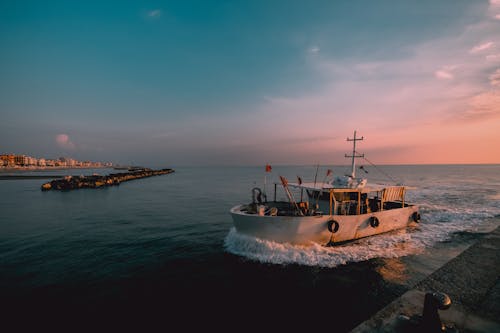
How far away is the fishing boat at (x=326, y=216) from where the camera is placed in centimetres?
1339

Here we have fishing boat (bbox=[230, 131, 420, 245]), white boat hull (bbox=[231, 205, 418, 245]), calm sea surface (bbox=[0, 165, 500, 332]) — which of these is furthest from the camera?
fishing boat (bbox=[230, 131, 420, 245])

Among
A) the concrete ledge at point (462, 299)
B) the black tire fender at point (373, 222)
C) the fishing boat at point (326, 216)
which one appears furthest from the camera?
the black tire fender at point (373, 222)

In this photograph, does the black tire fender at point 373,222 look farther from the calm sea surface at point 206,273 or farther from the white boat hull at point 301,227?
the calm sea surface at point 206,273

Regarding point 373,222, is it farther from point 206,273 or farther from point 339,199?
point 206,273

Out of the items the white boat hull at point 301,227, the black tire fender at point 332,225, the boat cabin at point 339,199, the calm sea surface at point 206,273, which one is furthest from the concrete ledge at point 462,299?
the boat cabin at point 339,199

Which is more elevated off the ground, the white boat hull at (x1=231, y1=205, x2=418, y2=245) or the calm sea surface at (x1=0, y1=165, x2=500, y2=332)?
the white boat hull at (x1=231, y1=205, x2=418, y2=245)

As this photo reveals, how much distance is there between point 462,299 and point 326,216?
8.17 m

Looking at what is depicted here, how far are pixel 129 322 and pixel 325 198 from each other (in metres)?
13.8

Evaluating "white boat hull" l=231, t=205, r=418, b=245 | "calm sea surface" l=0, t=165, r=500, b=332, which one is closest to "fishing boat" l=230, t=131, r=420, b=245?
"white boat hull" l=231, t=205, r=418, b=245

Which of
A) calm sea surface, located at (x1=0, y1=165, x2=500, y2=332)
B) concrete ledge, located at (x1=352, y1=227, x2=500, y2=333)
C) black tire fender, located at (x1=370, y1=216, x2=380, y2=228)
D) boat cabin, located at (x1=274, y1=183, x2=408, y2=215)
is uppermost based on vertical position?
boat cabin, located at (x1=274, y1=183, x2=408, y2=215)

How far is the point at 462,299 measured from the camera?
625 centimetres

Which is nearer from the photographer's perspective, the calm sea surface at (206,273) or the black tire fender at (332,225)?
the calm sea surface at (206,273)

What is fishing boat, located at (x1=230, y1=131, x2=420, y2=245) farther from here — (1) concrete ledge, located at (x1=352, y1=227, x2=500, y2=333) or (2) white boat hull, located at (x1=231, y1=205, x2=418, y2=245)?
(1) concrete ledge, located at (x1=352, y1=227, x2=500, y2=333)

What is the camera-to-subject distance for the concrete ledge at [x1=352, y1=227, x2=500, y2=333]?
5148 millimetres
